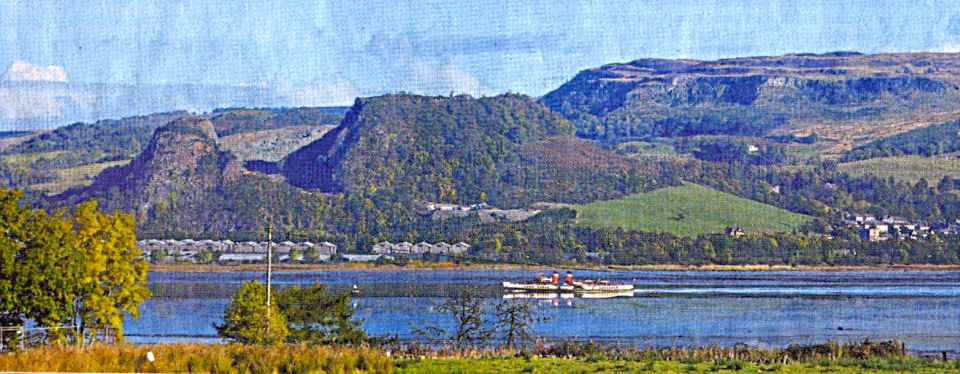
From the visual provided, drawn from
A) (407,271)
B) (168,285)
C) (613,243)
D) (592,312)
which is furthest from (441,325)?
(613,243)

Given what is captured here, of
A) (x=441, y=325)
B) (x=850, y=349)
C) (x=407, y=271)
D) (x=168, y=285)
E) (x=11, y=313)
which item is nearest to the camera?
(x=11, y=313)

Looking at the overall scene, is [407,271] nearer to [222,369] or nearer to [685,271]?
[685,271]

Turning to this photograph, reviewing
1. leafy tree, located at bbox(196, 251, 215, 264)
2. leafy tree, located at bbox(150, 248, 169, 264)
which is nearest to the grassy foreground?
leafy tree, located at bbox(196, 251, 215, 264)

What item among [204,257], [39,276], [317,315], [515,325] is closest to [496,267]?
[204,257]

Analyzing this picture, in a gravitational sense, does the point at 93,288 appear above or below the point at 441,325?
above

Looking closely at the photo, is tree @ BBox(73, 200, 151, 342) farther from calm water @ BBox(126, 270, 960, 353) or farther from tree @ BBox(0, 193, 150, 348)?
calm water @ BBox(126, 270, 960, 353)

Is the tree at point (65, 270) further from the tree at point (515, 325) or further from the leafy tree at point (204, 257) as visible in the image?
the leafy tree at point (204, 257)

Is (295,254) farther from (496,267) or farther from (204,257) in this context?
(496,267)
